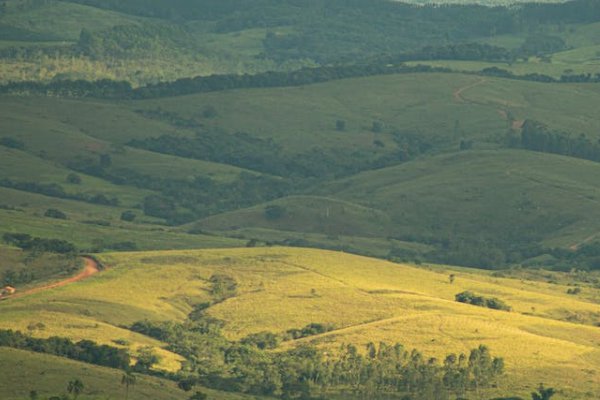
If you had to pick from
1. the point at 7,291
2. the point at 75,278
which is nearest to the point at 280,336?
the point at 75,278

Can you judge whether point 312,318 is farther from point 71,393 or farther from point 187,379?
point 71,393

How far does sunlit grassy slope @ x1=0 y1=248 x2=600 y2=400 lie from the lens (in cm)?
16612

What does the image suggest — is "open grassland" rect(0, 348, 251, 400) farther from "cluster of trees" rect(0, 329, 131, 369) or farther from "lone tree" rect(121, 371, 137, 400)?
"cluster of trees" rect(0, 329, 131, 369)

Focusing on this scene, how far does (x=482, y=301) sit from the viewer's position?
19600cm

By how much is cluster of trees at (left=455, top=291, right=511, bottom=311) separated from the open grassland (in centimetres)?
4979

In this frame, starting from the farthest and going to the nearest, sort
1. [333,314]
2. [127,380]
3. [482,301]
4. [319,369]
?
[482,301] → [333,314] → [319,369] → [127,380]

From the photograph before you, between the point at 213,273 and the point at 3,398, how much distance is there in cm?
6322

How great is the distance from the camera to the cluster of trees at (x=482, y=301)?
195 meters

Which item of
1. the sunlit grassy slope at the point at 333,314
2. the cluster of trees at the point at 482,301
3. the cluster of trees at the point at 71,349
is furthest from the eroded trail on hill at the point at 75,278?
the cluster of trees at the point at 482,301

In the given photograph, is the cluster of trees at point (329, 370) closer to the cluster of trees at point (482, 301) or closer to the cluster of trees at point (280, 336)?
the cluster of trees at point (280, 336)

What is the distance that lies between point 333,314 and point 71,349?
37886 millimetres

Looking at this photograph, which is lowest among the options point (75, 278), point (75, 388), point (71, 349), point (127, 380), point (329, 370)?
point (329, 370)

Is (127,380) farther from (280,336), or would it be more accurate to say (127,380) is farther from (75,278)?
(75,278)

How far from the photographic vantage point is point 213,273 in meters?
196
